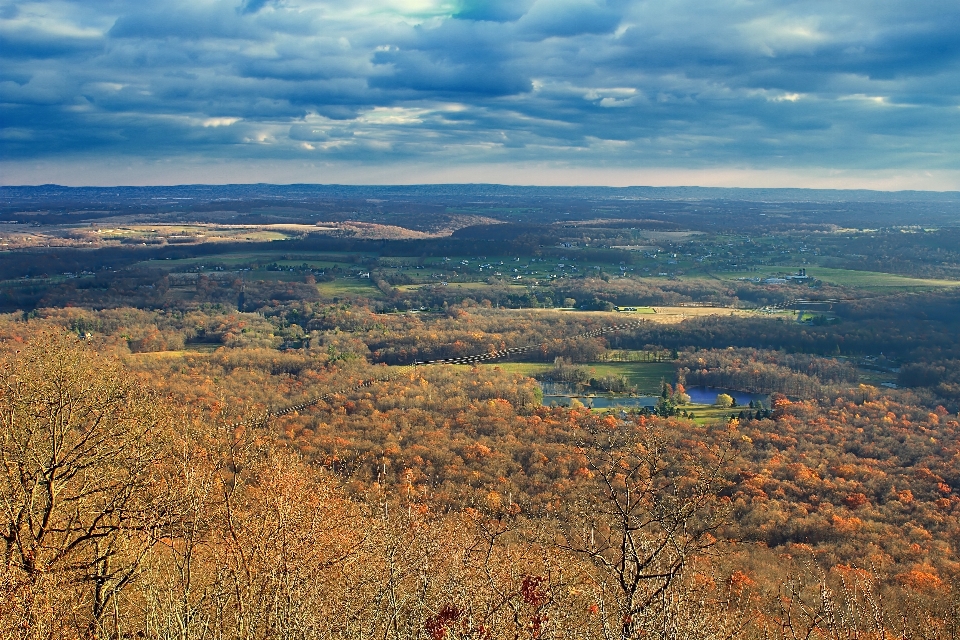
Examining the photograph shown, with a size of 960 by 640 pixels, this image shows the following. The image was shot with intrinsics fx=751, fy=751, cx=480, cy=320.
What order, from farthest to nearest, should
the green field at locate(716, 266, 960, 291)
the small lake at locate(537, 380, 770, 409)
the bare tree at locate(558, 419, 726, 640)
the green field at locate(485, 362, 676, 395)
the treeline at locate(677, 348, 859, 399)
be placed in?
the green field at locate(716, 266, 960, 291)
the green field at locate(485, 362, 676, 395)
the treeline at locate(677, 348, 859, 399)
the small lake at locate(537, 380, 770, 409)
the bare tree at locate(558, 419, 726, 640)

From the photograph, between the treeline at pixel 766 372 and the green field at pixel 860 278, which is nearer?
the treeline at pixel 766 372

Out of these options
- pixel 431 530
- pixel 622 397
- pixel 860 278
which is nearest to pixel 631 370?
pixel 622 397

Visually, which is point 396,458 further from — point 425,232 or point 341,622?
point 425,232

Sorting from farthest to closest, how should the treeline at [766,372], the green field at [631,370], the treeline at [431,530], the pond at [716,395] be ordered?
the green field at [631,370]
the treeline at [766,372]
the pond at [716,395]
the treeline at [431,530]

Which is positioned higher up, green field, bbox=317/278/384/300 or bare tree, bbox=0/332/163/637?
bare tree, bbox=0/332/163/637

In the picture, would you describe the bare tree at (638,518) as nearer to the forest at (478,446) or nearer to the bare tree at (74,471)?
the forest at (478,446)

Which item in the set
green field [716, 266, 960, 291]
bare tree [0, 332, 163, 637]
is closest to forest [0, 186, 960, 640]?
bare tree [0, 332, 163, 637]

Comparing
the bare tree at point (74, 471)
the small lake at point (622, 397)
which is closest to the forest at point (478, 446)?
the bare tree at point (74, 471)

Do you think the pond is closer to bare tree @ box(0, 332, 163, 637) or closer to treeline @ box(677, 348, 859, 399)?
treeline @ box(677, 348, 859, 399)
